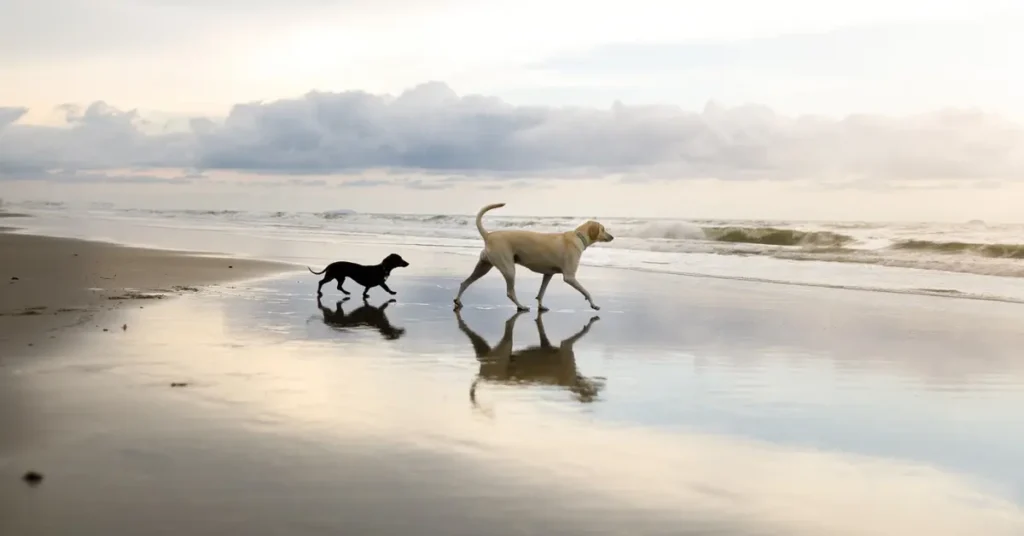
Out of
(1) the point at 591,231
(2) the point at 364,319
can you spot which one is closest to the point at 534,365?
(2) the point at 364,319

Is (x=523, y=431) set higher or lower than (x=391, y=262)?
lower

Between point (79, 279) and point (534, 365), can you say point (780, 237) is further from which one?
point (534, 365)

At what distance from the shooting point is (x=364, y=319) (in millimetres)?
9008

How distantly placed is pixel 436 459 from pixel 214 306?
6276mm

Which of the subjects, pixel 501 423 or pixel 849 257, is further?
pixel 849 257

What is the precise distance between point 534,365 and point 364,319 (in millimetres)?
3055

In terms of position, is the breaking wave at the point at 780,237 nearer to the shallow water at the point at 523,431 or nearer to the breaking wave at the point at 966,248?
the breaking wave at the point at 966,248

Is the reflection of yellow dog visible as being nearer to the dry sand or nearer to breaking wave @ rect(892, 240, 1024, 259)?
the dry sand

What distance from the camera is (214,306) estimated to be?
9.41 m

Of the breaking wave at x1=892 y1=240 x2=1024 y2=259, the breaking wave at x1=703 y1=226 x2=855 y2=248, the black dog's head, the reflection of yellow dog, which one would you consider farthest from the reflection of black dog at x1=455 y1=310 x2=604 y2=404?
the breaking wave at x1=703 y1=226 x2=855 y2=248

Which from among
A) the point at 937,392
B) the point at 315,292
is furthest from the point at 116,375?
the point at 315,292

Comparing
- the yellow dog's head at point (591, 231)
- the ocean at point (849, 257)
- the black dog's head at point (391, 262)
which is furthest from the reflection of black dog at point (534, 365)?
the ocean at point (849, 257)

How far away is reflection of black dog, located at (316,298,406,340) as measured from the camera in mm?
8148

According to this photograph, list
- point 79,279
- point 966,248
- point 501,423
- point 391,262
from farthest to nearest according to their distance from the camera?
point 966,248 → point 79,279 → point 391,262 → point 501,423
